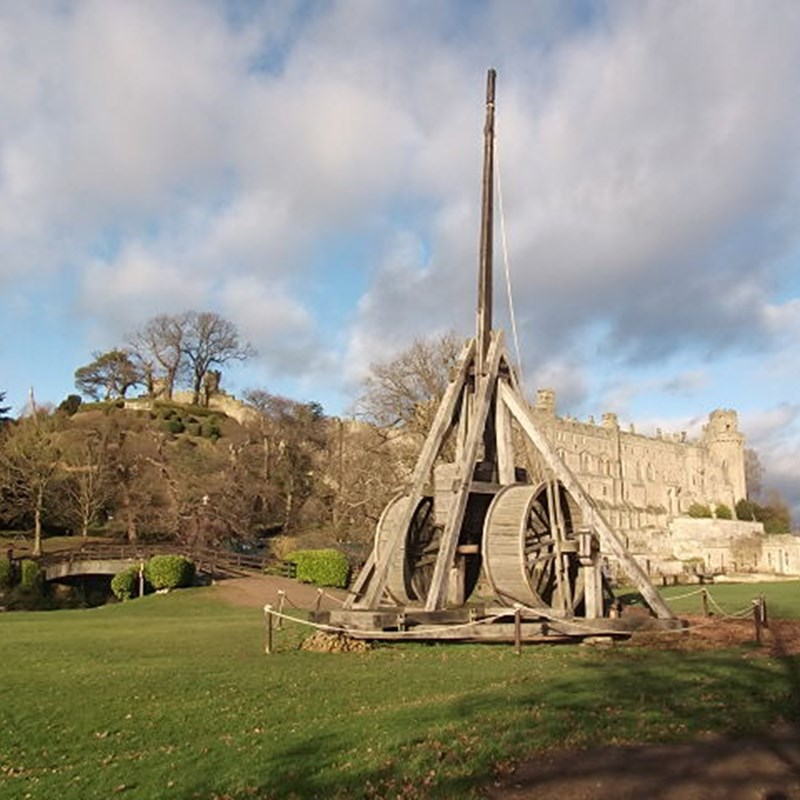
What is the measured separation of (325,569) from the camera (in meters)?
37.6

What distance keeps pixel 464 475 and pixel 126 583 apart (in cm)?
2550

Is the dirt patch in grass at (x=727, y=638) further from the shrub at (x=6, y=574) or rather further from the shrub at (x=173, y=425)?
the shrub at (x=173, y=425)

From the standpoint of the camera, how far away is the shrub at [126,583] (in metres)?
36.5

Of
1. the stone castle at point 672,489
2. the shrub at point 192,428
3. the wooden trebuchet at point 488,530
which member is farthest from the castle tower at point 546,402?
the wooden trebuchet at point 488,530

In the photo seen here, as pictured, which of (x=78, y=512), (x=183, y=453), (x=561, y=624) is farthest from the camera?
(x=183, y=453)

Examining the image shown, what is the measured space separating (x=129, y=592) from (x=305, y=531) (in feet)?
65.1

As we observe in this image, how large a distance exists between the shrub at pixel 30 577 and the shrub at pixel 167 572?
521 cm

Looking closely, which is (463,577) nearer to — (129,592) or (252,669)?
(252,669)

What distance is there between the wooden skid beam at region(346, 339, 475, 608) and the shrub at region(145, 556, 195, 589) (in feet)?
72.9

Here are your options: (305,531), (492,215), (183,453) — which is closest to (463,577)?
(492,215)

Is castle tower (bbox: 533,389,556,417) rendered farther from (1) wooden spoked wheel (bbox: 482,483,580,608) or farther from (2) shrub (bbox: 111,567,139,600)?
(1) wooden spoked wheel (bbox: 482,483,580,608)

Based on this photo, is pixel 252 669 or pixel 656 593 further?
pixel 656 593

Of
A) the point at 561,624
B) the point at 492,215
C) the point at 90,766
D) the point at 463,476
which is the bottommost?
the point at 90,766

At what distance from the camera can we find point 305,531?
184ft
